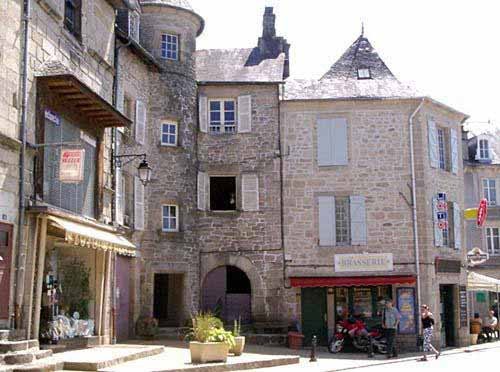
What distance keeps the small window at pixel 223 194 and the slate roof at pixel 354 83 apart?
130 inches

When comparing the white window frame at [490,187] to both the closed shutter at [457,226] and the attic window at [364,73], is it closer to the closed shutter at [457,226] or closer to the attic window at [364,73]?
the closed shutter at [457,226]

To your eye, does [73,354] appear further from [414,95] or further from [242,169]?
[414,95]

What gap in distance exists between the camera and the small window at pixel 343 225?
22859 mm

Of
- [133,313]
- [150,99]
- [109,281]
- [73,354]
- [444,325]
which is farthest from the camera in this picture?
[444,325]

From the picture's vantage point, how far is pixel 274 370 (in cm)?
1481

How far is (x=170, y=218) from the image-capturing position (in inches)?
874

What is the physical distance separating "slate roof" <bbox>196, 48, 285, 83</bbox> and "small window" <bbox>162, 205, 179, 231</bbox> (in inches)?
165

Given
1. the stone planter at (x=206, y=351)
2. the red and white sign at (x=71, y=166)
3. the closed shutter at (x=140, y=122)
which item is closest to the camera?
the red and white sign at (x=71, y=166)

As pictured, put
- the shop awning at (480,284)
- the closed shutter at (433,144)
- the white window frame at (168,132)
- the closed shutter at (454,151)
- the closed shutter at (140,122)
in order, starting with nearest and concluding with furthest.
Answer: the closed shutter at (140,122)
the white window frame at (168,132)
the closed shutter at (433,144)
the closed shutter at (454,151)
the shop awning at (480,284)

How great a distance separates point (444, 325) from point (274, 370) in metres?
10.7

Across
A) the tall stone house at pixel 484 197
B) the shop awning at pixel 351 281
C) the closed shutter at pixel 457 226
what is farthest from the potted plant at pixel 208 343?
the tall stone house at pixel 484 197

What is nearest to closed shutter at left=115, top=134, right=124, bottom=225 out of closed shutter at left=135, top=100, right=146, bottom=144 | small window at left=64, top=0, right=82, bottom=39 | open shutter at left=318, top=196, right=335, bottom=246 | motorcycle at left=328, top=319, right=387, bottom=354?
closed shutter at left=135, top=100, right=146, bottom=144

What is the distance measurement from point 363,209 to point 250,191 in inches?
136

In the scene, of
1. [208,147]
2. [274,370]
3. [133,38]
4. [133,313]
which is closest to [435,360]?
[274,370]
